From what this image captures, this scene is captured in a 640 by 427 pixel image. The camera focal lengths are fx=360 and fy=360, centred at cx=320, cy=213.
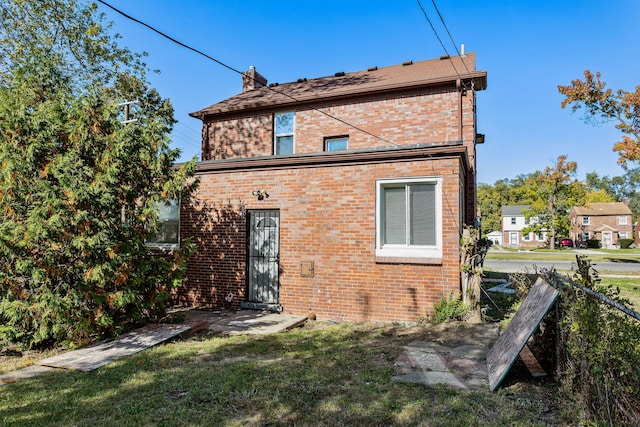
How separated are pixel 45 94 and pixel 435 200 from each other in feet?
26.4

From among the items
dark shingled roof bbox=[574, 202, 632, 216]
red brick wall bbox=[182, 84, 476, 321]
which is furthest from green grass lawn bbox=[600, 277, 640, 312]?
dark shingled roof bbox=[574, 202, 632, 216]

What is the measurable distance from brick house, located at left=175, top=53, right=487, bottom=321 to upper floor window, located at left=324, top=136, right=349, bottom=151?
158 centimetres

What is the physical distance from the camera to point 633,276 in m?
16.0

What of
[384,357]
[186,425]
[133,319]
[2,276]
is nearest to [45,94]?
[2,276]

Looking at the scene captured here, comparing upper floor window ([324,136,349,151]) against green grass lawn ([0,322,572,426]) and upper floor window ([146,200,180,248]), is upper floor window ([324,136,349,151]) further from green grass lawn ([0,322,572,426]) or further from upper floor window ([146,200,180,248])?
green grass lawn ([0,322,572,426])

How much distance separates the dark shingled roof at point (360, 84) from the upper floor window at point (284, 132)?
421 millimetres

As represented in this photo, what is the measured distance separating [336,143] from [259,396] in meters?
10.3

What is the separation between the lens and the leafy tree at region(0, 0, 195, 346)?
19.1ft

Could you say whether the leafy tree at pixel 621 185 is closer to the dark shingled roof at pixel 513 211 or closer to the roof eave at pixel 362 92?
the dark shingled roof at pixel 513 211

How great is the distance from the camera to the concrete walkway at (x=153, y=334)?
5.18m

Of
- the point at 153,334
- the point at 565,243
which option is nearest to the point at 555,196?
the point at 565,243

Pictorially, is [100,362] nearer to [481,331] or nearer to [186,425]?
[186,425]

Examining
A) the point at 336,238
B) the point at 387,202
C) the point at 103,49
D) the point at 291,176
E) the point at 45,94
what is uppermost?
the point at 103,49

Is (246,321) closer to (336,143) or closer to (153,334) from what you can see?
(153,334)
